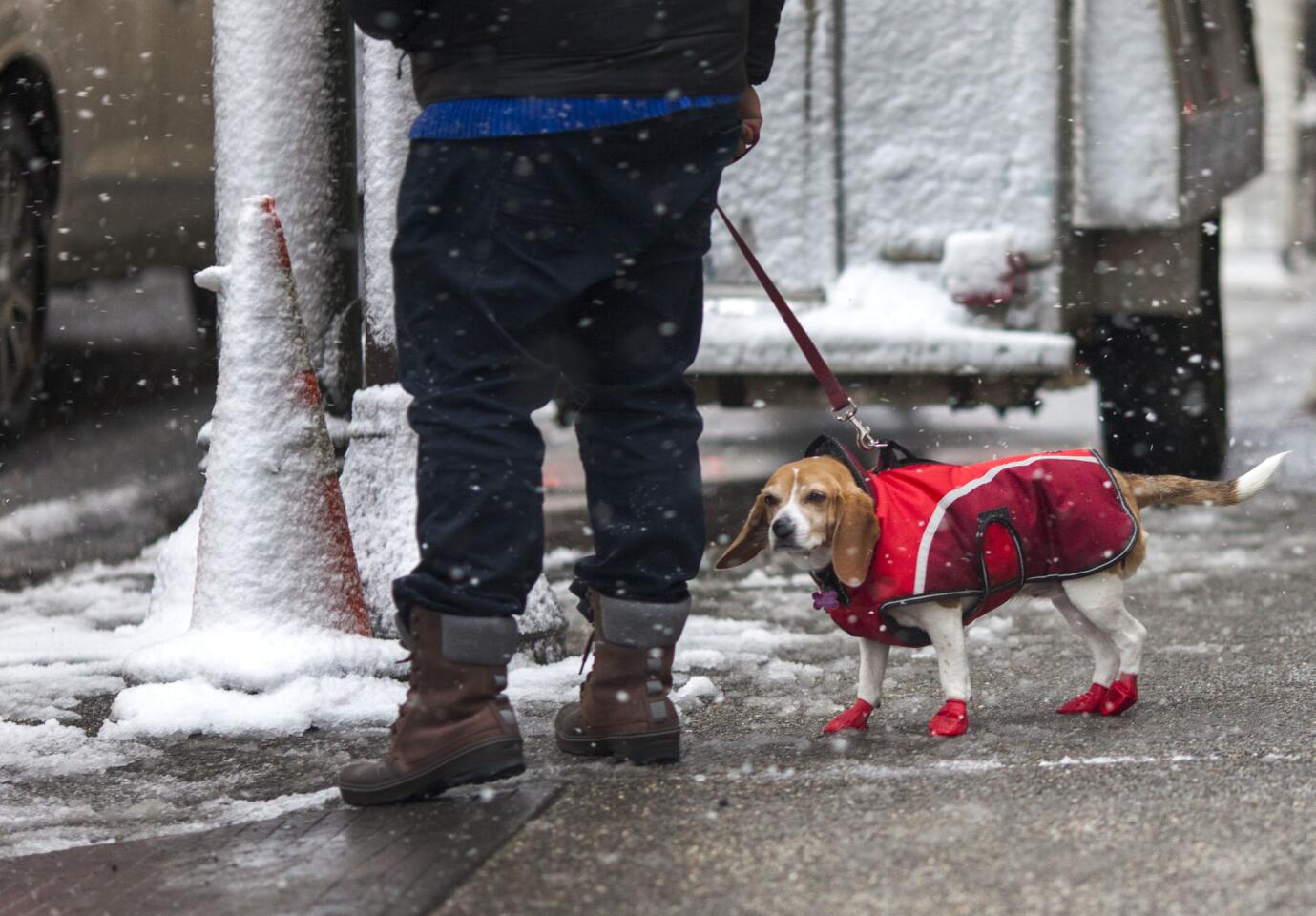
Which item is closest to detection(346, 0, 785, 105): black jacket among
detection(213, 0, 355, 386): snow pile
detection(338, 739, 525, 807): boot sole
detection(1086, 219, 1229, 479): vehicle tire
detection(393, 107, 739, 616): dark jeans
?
detection(393, 107, 739, 616): dark jeans

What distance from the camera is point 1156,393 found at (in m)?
6.20

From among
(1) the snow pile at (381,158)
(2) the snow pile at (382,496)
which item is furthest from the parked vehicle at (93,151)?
(2) the snow pile at (382,496)

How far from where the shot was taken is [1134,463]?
6.26m

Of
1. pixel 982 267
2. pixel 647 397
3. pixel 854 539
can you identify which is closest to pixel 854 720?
pixel 854 539

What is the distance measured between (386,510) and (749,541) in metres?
1.04

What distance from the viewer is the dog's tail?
3.26m

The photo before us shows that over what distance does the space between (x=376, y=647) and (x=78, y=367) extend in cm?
335

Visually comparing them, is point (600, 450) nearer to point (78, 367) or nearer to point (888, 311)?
point (888, 311)

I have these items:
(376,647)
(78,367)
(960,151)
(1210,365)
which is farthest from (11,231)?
(1210,365)

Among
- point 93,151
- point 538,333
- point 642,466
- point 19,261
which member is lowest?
point 642,466

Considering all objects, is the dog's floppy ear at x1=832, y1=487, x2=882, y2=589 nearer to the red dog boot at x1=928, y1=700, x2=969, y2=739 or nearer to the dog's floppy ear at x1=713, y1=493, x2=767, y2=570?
the dog's floppy ear at x1=713, y1=493, x2=767, y2=570

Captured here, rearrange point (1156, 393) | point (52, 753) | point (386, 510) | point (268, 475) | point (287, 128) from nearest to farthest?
1. point (52, 753)
2. point (268, 475)
3. point (386, 510)
4. point (287, 128)
5. point (1156, 393)

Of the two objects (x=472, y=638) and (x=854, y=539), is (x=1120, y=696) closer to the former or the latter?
(x=854, y=539)

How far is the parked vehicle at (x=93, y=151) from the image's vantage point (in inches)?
208
